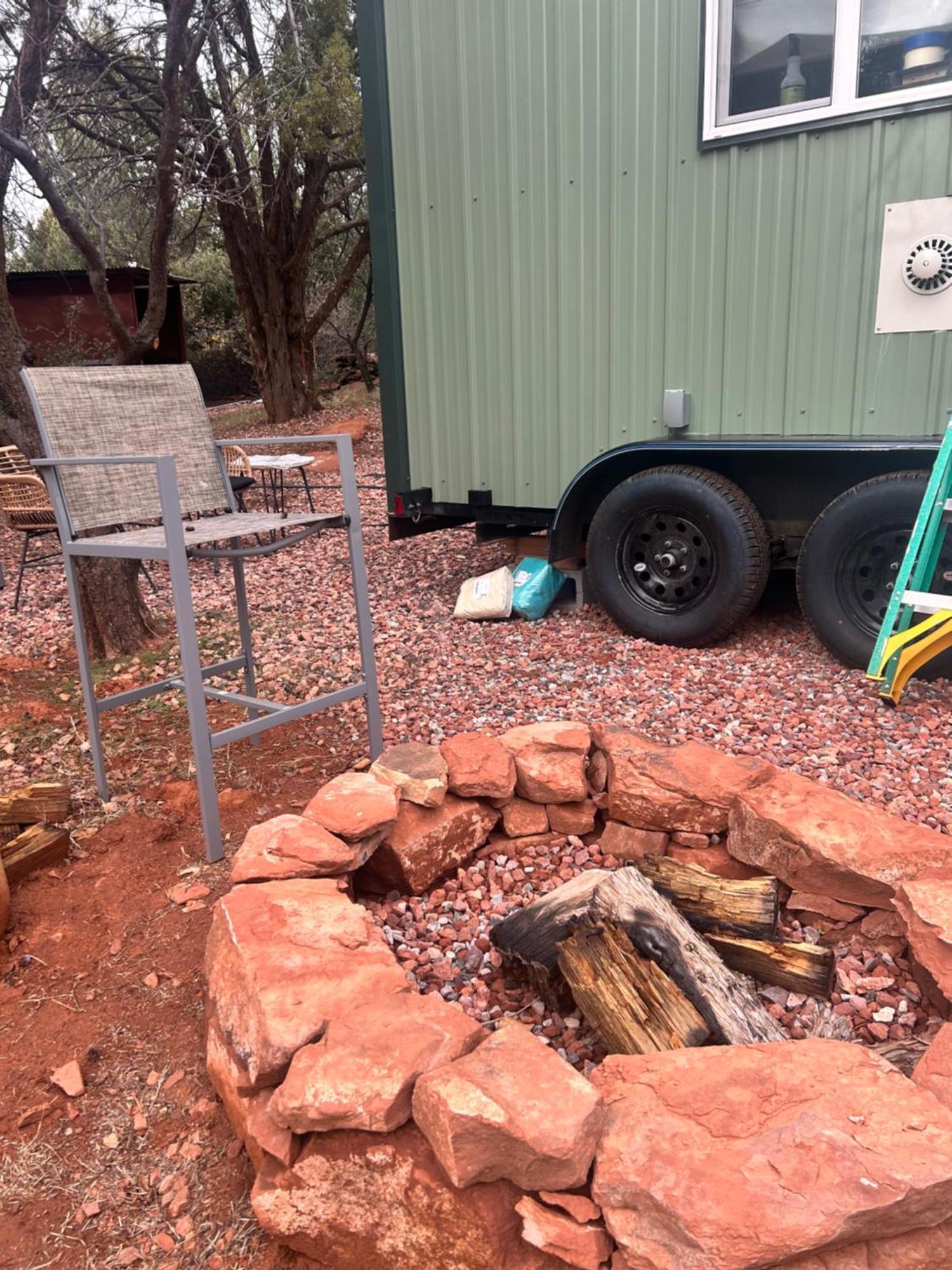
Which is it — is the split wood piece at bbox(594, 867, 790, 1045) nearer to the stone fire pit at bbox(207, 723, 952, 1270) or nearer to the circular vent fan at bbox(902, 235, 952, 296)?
the stone fire pit at bbox(207, 723, 952, 1270)

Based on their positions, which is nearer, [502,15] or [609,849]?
[609,849]

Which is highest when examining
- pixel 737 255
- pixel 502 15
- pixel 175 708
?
pixel 502 15

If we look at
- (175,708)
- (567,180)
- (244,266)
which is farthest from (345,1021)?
(244,266)

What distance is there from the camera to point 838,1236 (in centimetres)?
124

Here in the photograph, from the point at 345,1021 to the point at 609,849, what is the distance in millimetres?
1168

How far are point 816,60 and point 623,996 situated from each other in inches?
154

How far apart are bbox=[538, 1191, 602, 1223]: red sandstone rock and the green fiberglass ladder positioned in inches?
106

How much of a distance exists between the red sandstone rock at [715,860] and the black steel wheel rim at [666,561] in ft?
6.79

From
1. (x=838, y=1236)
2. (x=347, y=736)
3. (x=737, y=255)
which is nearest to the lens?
(x=838, y=1236)

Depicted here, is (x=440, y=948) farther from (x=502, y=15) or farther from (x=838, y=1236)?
(x=502, y=15)

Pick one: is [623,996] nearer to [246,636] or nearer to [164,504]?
[164,504]

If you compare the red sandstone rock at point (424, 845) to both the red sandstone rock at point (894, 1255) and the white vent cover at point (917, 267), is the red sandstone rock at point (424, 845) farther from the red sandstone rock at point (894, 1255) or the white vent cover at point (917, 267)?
the white vent cover at point (917, 267)

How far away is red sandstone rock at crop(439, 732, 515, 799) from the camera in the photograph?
2.58m

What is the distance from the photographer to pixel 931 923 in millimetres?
1915
